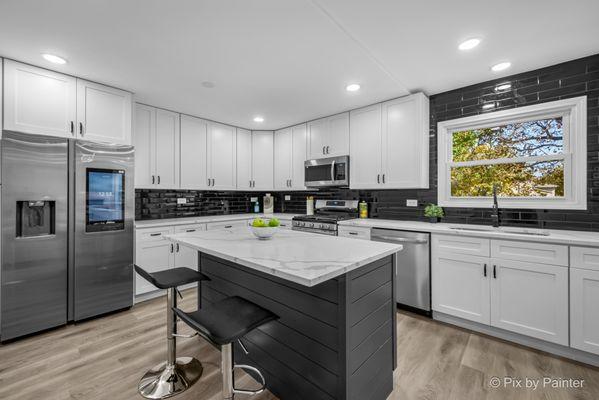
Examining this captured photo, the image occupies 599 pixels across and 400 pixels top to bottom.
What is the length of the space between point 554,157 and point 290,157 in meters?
3.33

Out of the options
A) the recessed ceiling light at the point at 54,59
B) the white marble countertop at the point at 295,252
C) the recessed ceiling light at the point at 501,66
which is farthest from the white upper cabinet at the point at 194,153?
the recessed ceiling light at the point at 501,66

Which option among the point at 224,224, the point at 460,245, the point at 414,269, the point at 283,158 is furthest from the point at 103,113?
the point at 460,245

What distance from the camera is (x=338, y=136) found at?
3967mm

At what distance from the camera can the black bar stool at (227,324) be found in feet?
3.72

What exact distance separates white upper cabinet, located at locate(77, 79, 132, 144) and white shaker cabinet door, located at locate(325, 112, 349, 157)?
2606 millimetres

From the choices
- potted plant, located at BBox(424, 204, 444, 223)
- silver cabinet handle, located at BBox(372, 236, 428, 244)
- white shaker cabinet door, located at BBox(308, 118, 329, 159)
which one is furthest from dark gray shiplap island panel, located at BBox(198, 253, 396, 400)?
white shaker cabinet door, located at BBox(308, 118, 329, 159)

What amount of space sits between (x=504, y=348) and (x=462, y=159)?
78.2 inches

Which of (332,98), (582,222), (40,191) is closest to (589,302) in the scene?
(582,222)

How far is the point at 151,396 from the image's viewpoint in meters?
1.71

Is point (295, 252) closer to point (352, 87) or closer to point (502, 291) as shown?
point (502, 291)

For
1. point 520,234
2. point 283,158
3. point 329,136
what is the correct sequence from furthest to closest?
point 283,158, point 329,136, point 520,234

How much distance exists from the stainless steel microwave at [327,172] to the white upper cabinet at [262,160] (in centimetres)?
85

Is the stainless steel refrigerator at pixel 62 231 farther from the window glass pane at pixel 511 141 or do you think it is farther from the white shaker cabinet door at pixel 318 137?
the window glass pane at pixel 511 141

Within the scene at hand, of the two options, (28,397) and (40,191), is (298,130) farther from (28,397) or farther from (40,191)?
(28,397)
